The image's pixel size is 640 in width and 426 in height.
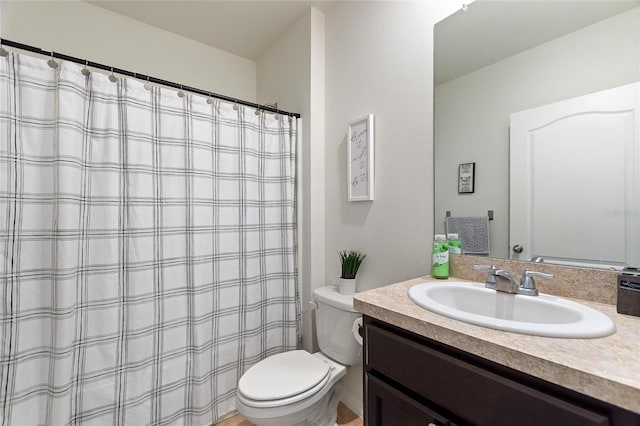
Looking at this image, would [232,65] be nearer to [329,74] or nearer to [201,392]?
[329,74]

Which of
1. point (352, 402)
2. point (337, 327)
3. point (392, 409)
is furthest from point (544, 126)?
point (352, 402)

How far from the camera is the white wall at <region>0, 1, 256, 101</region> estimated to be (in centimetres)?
159

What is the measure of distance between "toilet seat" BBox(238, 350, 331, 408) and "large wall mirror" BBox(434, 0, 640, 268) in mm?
885

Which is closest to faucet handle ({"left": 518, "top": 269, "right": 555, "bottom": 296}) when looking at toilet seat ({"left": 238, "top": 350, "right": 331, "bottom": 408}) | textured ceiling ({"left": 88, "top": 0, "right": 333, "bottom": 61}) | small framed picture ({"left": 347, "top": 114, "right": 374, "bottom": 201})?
small framed picture ({"left": 347, "top": 114, "right": 374, "bottom": 201})

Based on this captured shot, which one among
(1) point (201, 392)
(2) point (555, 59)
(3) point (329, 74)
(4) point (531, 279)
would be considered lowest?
(1) point (201, 392)

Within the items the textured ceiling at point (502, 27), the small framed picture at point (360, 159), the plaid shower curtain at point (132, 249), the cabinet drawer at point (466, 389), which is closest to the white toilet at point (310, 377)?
the plaid shower curtain at point (132, 249)

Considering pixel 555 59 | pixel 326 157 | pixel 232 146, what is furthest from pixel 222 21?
pixel 555 59

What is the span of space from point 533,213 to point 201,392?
5.75 ft

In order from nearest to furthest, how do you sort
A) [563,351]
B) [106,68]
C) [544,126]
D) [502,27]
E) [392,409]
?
1. [563,351]
2. [392,409]
3. [544,126]
4. [502,27]
5. [106,68]

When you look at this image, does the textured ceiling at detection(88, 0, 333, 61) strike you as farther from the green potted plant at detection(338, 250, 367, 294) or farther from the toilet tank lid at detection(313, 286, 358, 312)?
the toilet tank lid at detection(313, 286, 358, 312)

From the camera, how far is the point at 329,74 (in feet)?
5.96

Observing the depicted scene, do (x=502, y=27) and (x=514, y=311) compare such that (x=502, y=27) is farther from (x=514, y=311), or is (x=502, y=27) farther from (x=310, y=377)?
(x=310, y=377)

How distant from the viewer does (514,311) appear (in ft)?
2.91

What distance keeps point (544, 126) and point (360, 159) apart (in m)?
0.82
